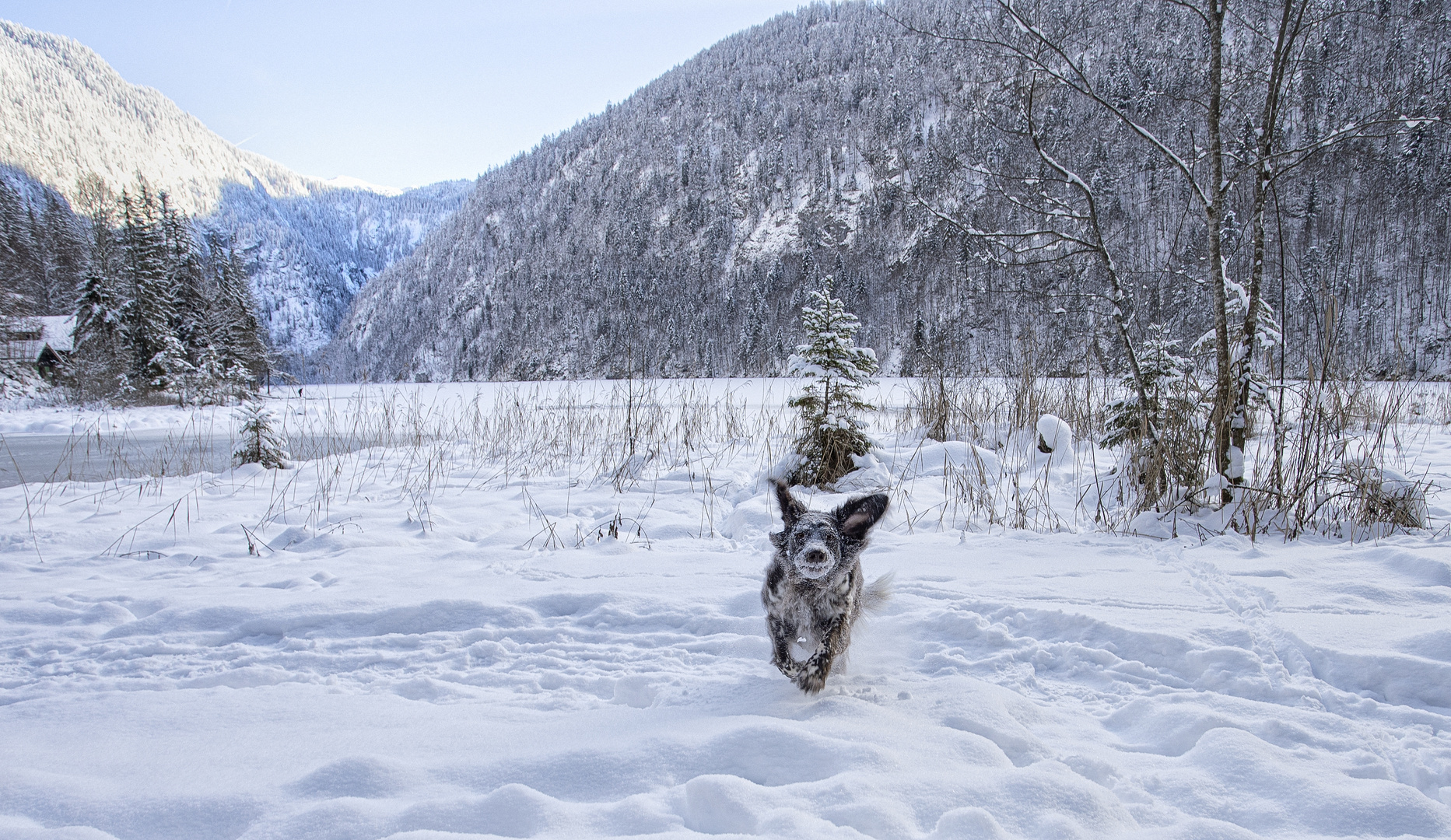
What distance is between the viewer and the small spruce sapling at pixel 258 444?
22.5 feet

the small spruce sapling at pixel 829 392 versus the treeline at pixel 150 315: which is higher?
the treeline at pixel 150 315

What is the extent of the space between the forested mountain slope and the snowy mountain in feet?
173

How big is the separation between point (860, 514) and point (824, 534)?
20cm

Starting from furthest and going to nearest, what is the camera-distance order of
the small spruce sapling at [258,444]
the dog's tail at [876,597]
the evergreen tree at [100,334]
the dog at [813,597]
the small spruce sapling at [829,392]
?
the evergreen tree at [100,334] → the small spruce sapling at [258,444] → the small spruce sapling at [829,392] → the dog's tail at [876,597] → the dog at [813,597]

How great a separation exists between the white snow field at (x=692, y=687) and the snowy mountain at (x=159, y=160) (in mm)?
127285

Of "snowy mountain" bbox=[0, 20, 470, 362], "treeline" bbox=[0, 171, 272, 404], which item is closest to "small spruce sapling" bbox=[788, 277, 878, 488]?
"treeline" bbox=[0, 171, 272, 404]

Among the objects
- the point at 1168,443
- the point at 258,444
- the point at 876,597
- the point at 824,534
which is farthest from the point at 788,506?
the point at 258,444

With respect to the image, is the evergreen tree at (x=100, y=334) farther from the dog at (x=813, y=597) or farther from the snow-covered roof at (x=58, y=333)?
the dog at (x=813, y=597)

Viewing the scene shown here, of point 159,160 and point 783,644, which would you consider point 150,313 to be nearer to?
point 783,644

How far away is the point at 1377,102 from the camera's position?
152 inches

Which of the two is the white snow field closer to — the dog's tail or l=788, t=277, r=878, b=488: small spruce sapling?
the dog's tail

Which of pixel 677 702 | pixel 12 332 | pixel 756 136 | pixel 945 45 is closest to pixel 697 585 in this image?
pixel 677 702

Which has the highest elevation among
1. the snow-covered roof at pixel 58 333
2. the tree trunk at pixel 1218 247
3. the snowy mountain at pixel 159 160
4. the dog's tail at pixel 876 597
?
the snowy mountain at pixel 159 160

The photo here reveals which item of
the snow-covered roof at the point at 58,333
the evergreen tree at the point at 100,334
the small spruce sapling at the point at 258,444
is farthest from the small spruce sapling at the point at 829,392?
the snow-covered roof at the point at 58,333
